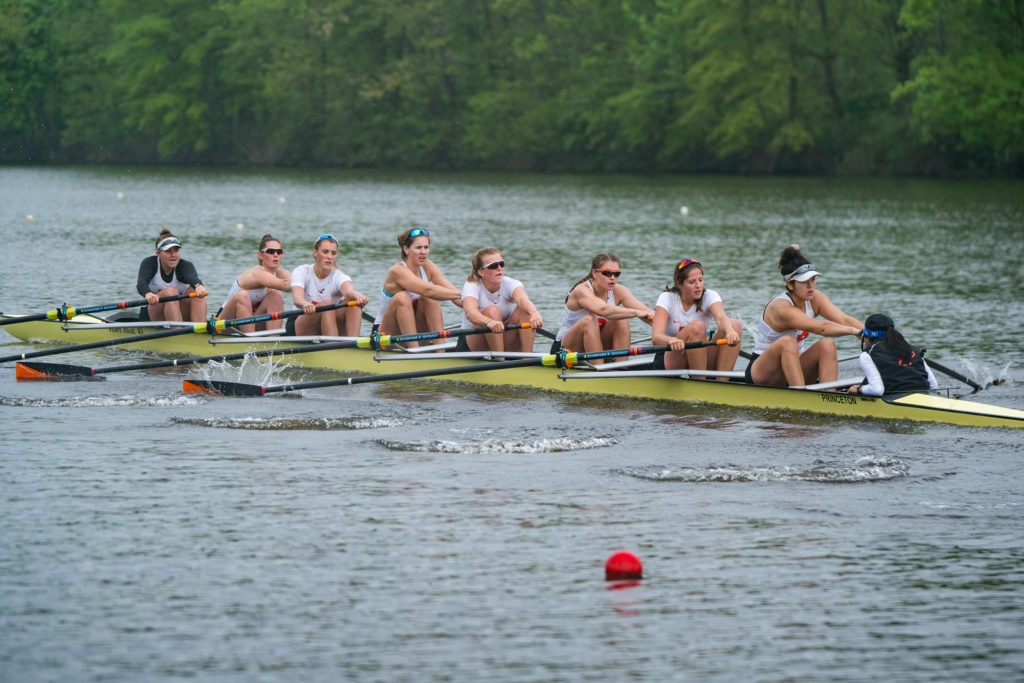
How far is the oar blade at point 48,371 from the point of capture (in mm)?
13465

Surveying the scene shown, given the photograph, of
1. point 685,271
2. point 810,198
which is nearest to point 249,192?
point 810,198

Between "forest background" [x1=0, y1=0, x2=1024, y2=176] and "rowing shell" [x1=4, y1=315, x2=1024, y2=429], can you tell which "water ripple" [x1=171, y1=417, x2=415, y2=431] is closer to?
"rowing shell" [x1=4, y1=315, x2=1024, y2=429]

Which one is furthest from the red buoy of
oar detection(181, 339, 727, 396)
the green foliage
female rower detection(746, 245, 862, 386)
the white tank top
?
the green foliage

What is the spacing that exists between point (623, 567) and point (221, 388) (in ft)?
20.6

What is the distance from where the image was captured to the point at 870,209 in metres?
38.7

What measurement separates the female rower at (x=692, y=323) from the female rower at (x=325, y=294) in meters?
3.41

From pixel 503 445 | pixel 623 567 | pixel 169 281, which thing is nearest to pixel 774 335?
pixel 503 445

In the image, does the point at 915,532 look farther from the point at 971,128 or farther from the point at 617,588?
the point at 971,128

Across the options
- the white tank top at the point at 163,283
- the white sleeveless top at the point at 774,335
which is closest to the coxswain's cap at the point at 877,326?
the white sleeveless top at the point at 774,335

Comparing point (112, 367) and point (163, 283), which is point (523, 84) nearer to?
point (163, 283)

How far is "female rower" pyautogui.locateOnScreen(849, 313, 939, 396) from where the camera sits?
35.5 feet

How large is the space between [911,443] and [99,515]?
5589 mm

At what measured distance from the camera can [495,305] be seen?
1279 cm

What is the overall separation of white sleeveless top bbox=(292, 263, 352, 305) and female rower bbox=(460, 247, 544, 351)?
1.72 m
